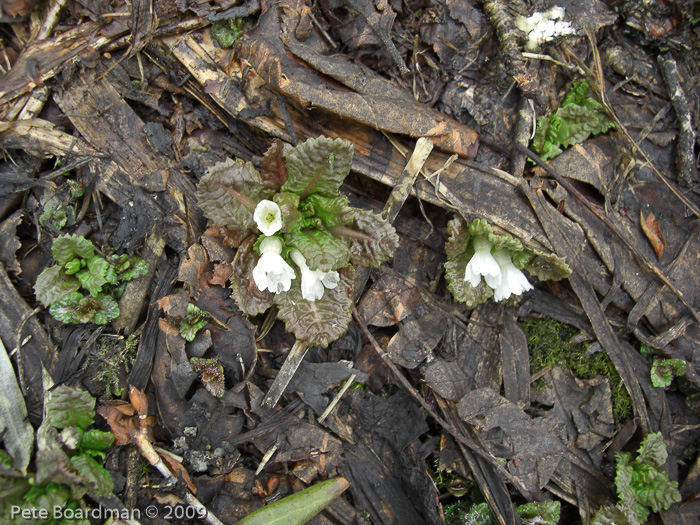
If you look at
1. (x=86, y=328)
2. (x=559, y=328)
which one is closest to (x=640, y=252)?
(x=559, y=328)

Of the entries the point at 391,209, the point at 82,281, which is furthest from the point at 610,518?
the point at 82,281

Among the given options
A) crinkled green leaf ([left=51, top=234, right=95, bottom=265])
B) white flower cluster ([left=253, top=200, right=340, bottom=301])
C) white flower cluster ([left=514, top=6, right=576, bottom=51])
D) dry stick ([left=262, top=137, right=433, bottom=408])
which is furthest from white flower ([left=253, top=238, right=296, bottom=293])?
white flower cluster ([left=514, top=6, right=576, bottom=51])

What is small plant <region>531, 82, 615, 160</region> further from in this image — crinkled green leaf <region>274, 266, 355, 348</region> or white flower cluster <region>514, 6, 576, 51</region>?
crinkled green leaf <region>274, 266, 355, 348</region>

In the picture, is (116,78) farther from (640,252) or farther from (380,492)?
(640,252)

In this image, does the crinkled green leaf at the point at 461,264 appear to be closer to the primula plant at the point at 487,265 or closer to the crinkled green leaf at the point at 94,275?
the primula plant at the point at 487,265

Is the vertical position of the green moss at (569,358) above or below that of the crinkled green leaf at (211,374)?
below

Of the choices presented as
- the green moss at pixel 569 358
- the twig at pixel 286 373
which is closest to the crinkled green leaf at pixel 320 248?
the twig at pixel 286 373

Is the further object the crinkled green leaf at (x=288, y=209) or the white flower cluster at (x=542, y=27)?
the white flower cluster at (x=542, y=27)
